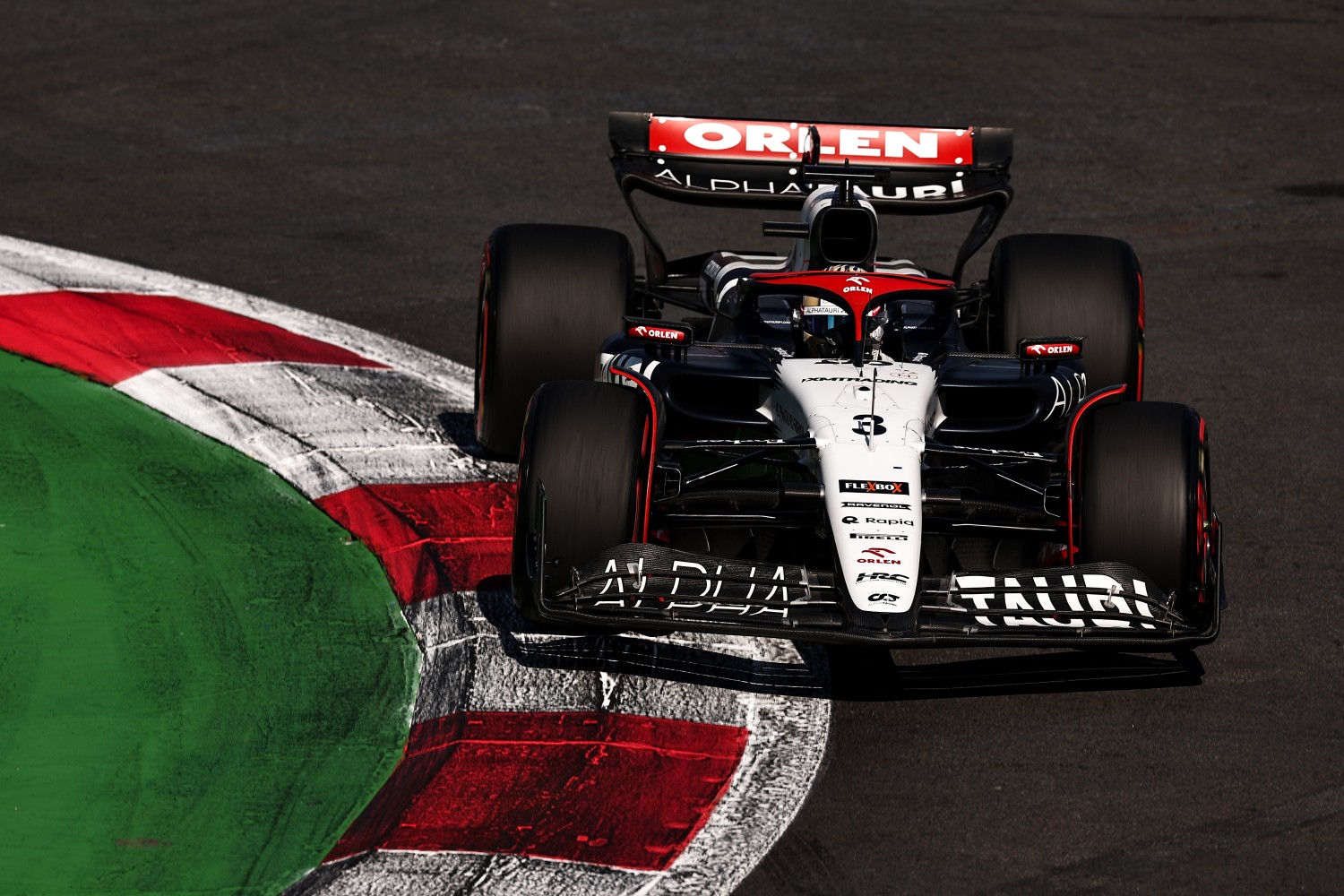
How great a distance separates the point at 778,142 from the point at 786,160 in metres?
0.09

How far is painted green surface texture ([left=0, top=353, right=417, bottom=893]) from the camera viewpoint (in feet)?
17.2

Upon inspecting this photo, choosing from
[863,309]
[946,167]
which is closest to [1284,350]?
[946,167]

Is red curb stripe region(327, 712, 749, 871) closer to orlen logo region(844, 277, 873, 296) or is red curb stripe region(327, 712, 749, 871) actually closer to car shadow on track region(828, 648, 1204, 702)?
car shadow on track region(828, 648, 1204, 702)

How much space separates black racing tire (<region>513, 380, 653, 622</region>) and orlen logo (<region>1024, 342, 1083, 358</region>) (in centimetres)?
134

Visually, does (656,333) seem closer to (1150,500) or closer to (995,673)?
(995,673)

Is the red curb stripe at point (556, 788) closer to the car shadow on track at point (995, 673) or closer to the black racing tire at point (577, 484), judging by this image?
the black racing tire at point (577, 484)

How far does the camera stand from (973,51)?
1456 centimetres

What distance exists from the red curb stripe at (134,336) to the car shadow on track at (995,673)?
3486 millimetres

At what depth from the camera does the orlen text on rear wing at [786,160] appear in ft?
28.2

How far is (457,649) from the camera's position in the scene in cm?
643

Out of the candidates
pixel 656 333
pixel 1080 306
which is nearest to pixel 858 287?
pixel 656 333

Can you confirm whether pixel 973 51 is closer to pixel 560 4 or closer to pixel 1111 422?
pixel 560 4

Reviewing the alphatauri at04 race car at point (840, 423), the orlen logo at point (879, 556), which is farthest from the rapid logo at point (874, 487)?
the orlen logo at point (879, 556)

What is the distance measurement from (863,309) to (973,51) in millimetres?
7891
